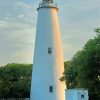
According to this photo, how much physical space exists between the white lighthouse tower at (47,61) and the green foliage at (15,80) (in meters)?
16.4

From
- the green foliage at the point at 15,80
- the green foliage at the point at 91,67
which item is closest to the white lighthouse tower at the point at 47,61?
the green foliage at the point at 91,67

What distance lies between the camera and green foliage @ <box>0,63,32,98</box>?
235ft

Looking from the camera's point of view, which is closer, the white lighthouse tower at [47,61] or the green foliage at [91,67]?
the green foliage at [91,67]

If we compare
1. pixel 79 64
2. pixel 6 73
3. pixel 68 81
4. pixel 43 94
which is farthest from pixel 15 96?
pixel 79 64

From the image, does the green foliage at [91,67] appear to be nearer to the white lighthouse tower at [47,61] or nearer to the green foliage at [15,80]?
the white lighthouse tower at [47,61]

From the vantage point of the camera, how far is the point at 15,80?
79.6 m

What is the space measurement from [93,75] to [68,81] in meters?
8.84

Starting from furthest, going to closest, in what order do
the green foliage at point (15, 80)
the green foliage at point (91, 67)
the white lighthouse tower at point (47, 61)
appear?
the green foliage at point (15, 80)
the white lighthouse tower at point (47, 61)
the green foliage at point (91, 67)

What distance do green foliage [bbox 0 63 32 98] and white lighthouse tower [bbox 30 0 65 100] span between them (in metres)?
16.4

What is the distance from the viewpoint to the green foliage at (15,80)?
7162 centimetres

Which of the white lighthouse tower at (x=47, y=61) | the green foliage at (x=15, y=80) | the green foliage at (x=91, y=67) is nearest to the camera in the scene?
the green foliage at (x=91, y=67)

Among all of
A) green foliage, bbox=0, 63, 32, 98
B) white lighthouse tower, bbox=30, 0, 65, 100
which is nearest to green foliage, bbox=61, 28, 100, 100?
white lighthouse tower, bbox=30, 0, 65, 100

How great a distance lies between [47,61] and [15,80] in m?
25.7

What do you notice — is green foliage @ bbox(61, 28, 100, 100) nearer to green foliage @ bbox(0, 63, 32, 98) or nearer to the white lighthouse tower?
the white lighthouse tower
